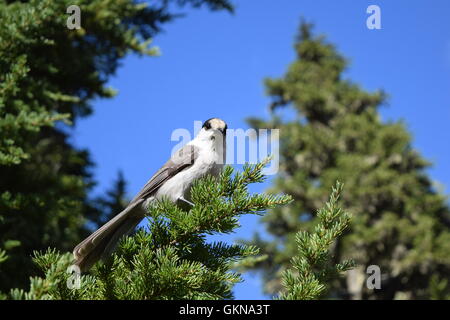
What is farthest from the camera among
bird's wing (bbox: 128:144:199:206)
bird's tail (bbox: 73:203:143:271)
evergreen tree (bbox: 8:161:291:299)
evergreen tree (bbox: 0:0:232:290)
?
evergreen tree (bbox: 0:0:232:290)

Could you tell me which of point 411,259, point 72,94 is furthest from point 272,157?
point 411,259

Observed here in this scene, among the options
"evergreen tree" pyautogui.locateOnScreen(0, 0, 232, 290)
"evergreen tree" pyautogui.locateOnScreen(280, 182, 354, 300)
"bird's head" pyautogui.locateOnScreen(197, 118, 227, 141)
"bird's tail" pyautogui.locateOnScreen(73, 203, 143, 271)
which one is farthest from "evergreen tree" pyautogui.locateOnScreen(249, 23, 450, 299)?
"evergreen tree" pyautogui.locateOnScreen(280, 182, 354, 300)

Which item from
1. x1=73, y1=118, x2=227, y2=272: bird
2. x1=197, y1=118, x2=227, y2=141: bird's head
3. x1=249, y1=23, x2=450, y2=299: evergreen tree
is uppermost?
x1=249, y1=23, x2=450, y2=299: evergreen tree

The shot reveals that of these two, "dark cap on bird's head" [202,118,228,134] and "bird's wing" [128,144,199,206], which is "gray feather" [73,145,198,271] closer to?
"bird's wing" [128,144,199,206]

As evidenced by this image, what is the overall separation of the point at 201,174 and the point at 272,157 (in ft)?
3.26

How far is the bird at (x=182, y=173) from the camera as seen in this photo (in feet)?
11.9

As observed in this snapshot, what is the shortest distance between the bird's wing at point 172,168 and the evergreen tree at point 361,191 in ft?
25.5

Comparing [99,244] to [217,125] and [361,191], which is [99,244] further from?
[361,191]

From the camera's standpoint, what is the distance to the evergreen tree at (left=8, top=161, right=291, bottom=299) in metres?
2.34

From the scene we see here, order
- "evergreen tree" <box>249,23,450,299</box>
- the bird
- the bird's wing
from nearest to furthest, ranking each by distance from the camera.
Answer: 1. the bird
2. the bird's wing
3. "evergreen tree" <box>249,23,450,299</box>

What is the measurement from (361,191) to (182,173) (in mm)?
11189

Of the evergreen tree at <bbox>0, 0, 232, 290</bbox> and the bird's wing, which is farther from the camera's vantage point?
the evergreen tree at <bbox>0, 0, 232, 290</bbox>

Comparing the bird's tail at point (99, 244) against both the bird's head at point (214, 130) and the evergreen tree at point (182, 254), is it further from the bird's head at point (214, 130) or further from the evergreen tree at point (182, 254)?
the bird's head at point (214, 130)

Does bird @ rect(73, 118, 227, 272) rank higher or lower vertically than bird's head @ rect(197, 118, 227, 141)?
lower
